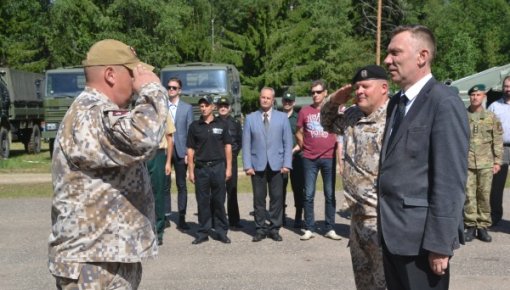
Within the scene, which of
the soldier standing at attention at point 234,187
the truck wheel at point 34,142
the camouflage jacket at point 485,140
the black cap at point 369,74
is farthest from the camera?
the truck wheel at point 34,142

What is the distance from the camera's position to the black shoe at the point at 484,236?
Answer: 311 inches

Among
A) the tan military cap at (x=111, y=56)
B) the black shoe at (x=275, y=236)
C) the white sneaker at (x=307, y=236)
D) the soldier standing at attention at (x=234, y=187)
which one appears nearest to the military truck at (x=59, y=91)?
the soldier standing at attention at (x=234, y=187)

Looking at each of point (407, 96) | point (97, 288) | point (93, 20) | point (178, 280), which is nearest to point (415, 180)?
point (407, 96)

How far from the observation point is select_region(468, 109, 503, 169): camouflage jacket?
7879mm

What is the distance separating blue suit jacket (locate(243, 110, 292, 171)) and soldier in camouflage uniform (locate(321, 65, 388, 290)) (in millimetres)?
3548

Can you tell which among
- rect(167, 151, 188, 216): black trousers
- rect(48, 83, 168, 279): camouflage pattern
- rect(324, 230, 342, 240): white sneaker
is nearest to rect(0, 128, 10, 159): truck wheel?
rect(167, 151, 188, 216): black trousers

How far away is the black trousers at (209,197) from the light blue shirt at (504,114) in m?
3.61

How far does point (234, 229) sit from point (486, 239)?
3341mm

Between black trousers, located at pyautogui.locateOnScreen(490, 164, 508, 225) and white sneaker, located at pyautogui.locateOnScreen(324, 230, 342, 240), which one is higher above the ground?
black trousers, located at pyautogui.locateOnScreen(490, 164, 508, 225)

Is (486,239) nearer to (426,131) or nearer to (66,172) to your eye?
(426,131)

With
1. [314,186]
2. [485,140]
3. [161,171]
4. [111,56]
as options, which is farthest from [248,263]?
[111,56]

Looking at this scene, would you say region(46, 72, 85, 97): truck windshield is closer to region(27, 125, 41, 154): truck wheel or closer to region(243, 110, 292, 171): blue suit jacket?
region(27, 125, 41, 154): truck wheel

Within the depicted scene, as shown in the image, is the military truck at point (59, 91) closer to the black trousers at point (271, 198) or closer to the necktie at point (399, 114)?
the black trousers at point (271, 198)

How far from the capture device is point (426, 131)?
3.07 m
